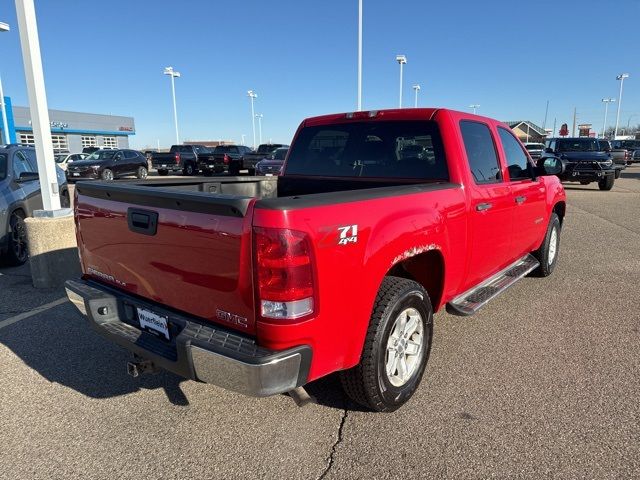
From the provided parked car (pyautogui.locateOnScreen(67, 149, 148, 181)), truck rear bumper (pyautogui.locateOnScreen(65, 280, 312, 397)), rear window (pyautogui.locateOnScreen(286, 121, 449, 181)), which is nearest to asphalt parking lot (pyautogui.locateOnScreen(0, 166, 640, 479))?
truck rear bumper (pyautogui.locateOnScreen(65, 280, 312, 397))

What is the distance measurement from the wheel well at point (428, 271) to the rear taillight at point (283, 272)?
1.24 m

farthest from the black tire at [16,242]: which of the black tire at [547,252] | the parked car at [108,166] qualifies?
the parked car at [108,166]

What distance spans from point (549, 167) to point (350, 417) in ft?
11.1

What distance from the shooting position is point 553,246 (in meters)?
6.22

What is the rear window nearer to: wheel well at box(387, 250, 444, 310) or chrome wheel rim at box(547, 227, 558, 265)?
wheel well at box(387, 250, 444, 310)

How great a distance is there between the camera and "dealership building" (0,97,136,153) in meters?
53.8

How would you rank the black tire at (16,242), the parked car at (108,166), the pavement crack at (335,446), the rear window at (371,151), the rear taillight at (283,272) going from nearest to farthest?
the rear taillight at (283,272)
the pavement crack at (335,446)
the rear window at (371,151)
the black tire at (16,242)
the parked car at (108,166)

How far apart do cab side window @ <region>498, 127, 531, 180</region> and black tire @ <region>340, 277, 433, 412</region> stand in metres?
2.16

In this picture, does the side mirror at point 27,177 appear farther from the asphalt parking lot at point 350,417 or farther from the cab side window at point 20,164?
the asphalt parking lot at point 350,417

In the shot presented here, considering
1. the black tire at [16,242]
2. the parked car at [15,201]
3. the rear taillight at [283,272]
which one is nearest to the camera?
the rear taillight at [283,272]

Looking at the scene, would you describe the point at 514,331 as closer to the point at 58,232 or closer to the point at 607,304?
the point at 607,304

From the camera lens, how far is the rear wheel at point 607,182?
1772cm

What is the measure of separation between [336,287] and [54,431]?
204 cm

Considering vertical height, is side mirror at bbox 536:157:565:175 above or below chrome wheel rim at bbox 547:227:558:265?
above
